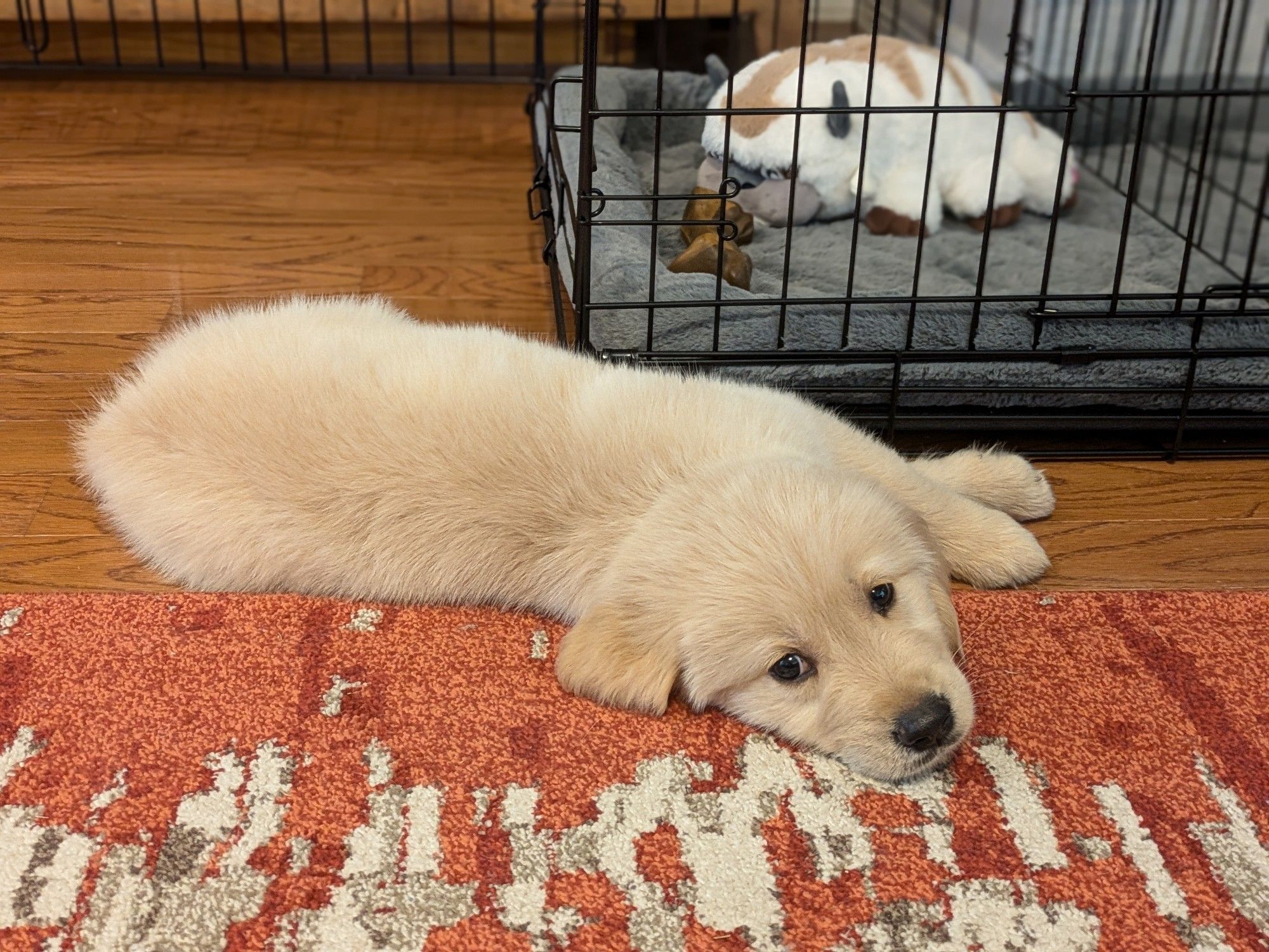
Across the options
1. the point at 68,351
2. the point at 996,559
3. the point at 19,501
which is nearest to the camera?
the point at 996,559

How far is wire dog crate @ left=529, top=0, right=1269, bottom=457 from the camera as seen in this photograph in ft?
6.45

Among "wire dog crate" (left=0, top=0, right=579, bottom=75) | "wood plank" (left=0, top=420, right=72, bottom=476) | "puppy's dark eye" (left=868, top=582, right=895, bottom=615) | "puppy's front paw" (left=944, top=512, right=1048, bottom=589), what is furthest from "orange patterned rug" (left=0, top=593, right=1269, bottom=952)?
"wire dog crate" (left=0, top=0, right=579, bottom=75)

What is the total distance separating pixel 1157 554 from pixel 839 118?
4.07 ft

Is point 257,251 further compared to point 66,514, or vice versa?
point 257,251

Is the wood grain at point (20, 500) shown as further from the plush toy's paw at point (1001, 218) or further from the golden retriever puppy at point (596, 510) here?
the plush toy's paw at point (1001, 218)

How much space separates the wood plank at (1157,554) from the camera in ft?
5.78

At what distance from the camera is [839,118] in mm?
2621

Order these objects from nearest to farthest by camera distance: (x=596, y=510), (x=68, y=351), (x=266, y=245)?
(x=596, y=510) < (x=68, y=351) < (x=266, y=245)

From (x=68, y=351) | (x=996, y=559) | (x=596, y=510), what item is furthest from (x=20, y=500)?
(x=996, y=559)

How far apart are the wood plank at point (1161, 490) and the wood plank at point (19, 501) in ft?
5.24

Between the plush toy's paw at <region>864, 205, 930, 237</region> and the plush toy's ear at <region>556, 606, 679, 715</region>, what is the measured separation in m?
1.49

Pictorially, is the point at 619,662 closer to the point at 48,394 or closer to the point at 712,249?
the point at 712,249

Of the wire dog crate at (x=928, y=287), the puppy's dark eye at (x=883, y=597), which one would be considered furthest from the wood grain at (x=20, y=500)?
the puppy's dark eye at (x=883, y=597)

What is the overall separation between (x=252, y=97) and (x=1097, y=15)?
2792 mm
